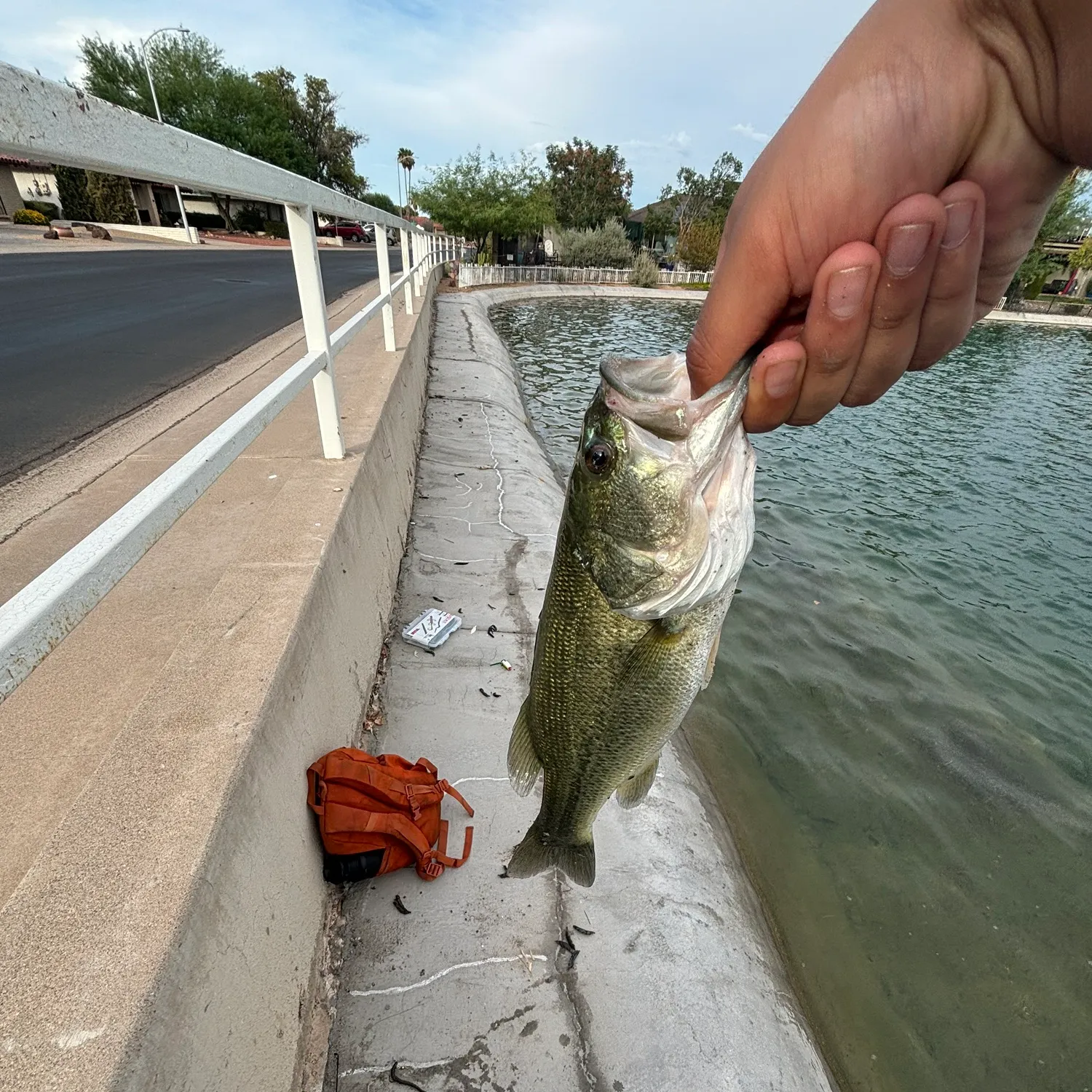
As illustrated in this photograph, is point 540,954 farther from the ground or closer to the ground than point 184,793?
closer to the ground

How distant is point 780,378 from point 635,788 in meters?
1.65

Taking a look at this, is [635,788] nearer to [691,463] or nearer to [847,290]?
[691,463]

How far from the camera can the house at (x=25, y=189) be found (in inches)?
1227

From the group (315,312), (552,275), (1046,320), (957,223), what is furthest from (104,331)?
(1046,320)

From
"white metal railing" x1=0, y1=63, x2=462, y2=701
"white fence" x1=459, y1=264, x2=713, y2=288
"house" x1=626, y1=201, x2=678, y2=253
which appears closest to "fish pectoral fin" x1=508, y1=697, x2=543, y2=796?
"white metal railing" x1=0, y1=63, x2=462, y2=701

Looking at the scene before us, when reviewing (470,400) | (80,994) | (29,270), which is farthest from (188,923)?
(29,270)

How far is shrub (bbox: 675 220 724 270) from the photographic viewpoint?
48.9 meters

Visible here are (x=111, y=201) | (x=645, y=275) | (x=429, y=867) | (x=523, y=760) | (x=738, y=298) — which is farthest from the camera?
(x=645, y=275)

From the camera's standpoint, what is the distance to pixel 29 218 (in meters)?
29.0

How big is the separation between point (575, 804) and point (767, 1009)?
1308mm

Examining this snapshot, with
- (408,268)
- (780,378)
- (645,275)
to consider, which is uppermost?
(780,378)

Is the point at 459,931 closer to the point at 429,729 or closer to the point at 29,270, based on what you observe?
the point at 429,729

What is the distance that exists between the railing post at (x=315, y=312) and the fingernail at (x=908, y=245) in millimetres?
2491

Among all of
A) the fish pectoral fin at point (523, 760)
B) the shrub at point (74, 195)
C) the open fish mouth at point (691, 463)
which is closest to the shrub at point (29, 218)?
the shrub at point (74, 195)
